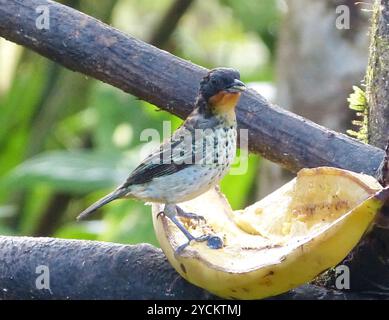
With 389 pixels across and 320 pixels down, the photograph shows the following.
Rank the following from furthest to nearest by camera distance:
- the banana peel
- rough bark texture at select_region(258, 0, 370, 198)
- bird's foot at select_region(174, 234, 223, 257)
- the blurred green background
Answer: the blurred green background → rough bark texture at select_region(258, 0, 370, 198) → bird's foot at select_region(174, 234, 223, 257) → the banana peel

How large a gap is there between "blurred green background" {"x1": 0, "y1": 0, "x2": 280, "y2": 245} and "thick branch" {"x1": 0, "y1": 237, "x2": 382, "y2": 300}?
199 centimetres

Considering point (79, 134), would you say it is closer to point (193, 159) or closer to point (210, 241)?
point (193, 159)

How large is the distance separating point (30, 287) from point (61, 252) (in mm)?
101

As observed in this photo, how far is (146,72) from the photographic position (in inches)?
96.9

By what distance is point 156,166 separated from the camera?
239cm

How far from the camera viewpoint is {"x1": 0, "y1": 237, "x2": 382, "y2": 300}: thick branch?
7.14 ft

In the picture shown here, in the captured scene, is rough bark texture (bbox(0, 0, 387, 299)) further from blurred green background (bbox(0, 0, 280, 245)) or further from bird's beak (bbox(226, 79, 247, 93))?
blurred green background (bbox(0, 0, 280, 245))

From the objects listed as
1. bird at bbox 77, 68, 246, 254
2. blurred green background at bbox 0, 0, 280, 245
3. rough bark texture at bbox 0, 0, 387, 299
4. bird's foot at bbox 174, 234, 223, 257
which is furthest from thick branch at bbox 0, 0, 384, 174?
blurred green background at bbox 0, 0, 280, 245

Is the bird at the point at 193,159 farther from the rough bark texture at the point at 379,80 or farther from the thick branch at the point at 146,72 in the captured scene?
the rough bark texture at the point at 379,80

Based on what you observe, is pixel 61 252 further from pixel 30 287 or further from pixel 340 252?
pixel 340 252

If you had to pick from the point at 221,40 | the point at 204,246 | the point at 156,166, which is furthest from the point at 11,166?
the point at 204,246

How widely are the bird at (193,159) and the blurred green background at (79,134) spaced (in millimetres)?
1902

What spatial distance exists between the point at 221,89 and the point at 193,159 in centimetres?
19

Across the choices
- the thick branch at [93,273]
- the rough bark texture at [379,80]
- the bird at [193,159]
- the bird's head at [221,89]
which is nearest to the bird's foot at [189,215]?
the bird at [193,159]
